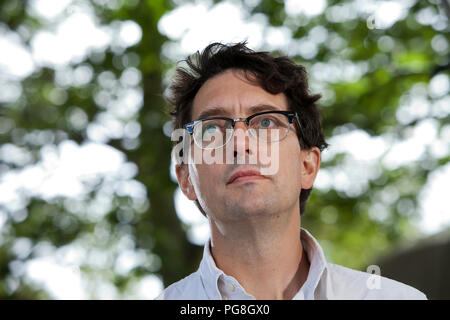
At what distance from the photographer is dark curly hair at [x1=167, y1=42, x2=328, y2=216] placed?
8.28ft

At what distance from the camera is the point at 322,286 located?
2277mm

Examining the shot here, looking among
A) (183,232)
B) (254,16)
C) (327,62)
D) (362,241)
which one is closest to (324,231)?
(362,241)

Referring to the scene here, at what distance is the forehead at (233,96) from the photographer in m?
2.36

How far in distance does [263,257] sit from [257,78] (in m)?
0.79

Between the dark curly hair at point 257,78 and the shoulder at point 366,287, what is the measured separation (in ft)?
1.76

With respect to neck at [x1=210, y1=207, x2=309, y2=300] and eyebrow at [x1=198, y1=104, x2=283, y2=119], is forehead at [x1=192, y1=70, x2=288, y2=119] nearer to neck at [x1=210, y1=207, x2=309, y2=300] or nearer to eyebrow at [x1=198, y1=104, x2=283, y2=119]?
eyebrow at [x1=198, y1=104, x2=283, y2=119]

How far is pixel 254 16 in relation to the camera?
17.9 ft

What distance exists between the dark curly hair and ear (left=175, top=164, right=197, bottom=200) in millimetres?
233

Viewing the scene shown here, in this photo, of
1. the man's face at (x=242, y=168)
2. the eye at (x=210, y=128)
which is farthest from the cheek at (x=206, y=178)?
the eye at (x=210, y=128)

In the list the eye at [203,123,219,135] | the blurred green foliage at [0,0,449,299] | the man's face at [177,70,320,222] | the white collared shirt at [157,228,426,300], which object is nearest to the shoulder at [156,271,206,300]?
the white collared shirt at [157,228,426,300]

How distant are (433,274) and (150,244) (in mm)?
4924

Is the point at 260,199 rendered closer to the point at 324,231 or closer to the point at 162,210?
the point at 162,210

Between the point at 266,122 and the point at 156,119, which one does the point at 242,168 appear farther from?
the point at 156,119

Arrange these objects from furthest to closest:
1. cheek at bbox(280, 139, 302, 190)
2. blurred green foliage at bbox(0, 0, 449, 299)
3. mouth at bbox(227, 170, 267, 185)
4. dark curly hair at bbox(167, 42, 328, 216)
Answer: blurred green foliage at bbox(0, 0, 449, 299) < dark curly hair at bbox(167, 42, 328, 216) < cheek at bbox(280, 139, 302, 190) < mouth at bbox(227, 170, 267, 185)
